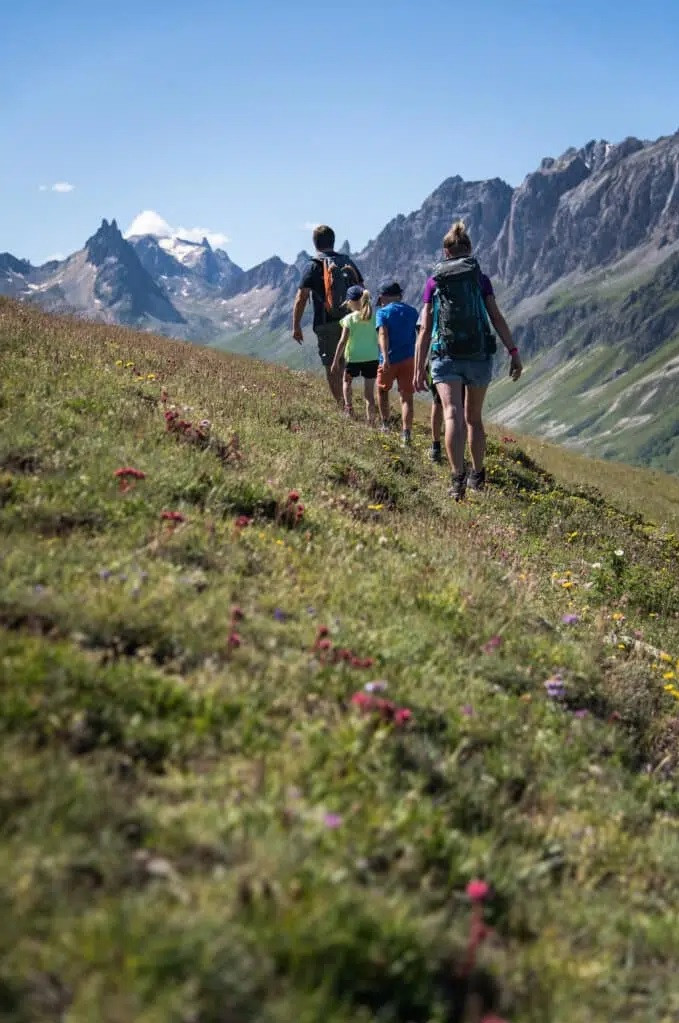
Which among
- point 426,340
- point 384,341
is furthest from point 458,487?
point 384,341

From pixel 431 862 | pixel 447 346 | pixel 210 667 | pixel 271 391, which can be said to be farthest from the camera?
pixel 271 391

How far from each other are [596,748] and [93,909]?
346 cm

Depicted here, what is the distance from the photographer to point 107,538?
230 inches

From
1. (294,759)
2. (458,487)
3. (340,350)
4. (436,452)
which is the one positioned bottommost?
(294,759)

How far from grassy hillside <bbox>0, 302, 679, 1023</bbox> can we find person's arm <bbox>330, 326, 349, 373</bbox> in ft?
26.4

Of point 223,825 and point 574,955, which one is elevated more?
point 223,825

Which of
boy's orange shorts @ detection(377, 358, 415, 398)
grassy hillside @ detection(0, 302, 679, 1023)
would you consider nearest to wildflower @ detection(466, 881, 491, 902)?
grassy hillside @ detection(0, 302, 679, 1023)

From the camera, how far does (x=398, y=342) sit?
15.7m

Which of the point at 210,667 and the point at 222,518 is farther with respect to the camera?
the point at 222,518

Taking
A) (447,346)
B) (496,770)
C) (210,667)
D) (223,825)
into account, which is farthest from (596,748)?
(447,346)

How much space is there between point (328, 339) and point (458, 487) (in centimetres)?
659

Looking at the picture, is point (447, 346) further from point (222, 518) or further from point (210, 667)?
point (210, 667)

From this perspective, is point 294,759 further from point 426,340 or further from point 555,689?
point 426,340

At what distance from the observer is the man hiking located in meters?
16.3
